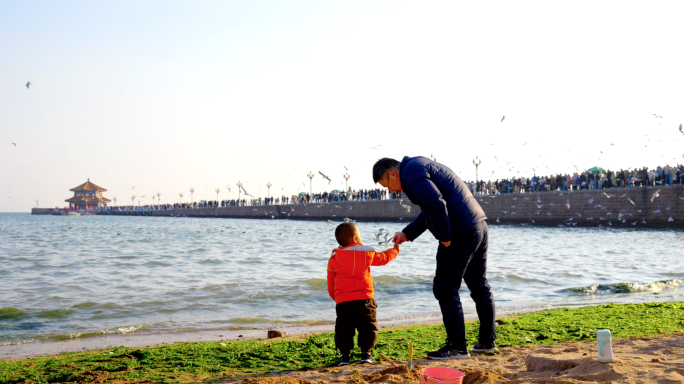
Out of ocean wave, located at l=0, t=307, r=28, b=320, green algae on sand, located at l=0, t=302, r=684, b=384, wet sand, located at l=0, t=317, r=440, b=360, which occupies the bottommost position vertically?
ocean wave, located at l=0, t=307, r=28, b=320

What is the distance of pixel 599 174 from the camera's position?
3133cm

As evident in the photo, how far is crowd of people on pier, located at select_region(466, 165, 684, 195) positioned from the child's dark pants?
28.5m

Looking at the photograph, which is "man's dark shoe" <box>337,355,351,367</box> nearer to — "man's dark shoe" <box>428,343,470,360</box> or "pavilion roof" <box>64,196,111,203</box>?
"man's dark shoe" <box>428,343,470,360</box>

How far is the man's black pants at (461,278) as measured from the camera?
11.5ft

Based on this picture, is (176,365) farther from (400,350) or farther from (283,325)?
(283,325)

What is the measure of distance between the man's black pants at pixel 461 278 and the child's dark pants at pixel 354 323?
1.66 feet

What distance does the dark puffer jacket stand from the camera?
3.27 meters

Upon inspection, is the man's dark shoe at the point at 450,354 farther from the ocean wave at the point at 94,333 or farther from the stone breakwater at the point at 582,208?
the stone breakwater at the point at 582,208

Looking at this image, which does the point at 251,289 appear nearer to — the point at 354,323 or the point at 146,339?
the point at 146,339

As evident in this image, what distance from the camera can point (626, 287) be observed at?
8.75m

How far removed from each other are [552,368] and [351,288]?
139 centimetres

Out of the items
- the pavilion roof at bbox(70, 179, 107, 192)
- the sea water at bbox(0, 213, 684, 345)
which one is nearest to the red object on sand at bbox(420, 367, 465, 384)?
the sea water at bbox(0, 213, 684, 345)

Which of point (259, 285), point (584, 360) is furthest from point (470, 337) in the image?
point (259, 285)

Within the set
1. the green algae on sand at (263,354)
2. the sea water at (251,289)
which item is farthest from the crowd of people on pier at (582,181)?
the green algae on sand at (263,354)
